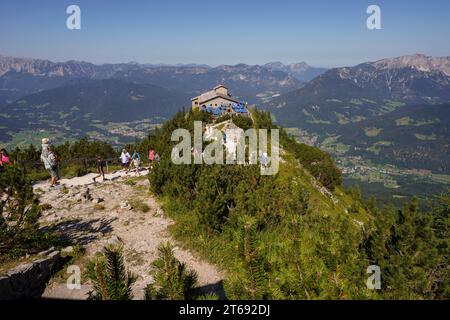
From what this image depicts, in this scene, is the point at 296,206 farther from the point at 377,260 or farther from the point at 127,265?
the point at 127,265

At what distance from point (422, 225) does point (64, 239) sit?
11.1 meters

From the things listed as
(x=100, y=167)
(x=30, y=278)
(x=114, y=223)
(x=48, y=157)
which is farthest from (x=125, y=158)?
(x=30, y=278)

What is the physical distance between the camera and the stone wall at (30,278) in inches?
295

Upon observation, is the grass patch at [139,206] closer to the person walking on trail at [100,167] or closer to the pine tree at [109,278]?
the person walking on trail at [100,167]

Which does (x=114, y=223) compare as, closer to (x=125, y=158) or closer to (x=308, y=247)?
(x=308, y=247)

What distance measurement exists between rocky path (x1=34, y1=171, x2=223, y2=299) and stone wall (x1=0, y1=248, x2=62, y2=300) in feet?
1.05

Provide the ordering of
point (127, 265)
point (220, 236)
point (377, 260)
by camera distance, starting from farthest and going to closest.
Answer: point (220, 236), point (127, 265), point (377, 260)

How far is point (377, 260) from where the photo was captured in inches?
222

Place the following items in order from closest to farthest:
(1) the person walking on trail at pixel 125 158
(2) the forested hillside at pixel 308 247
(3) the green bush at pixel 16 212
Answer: (2) the forested hillside at pixel 308 247, (3) the green bush at pixel 16 212, (1) the person walking on trail at pixel 125 158

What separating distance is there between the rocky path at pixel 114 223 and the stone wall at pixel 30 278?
321 mm

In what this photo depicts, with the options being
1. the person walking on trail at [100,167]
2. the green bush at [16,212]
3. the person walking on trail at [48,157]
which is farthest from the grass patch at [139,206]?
the person walking on trail at [100,167]

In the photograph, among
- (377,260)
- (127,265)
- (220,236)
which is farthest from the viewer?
(220,236)
